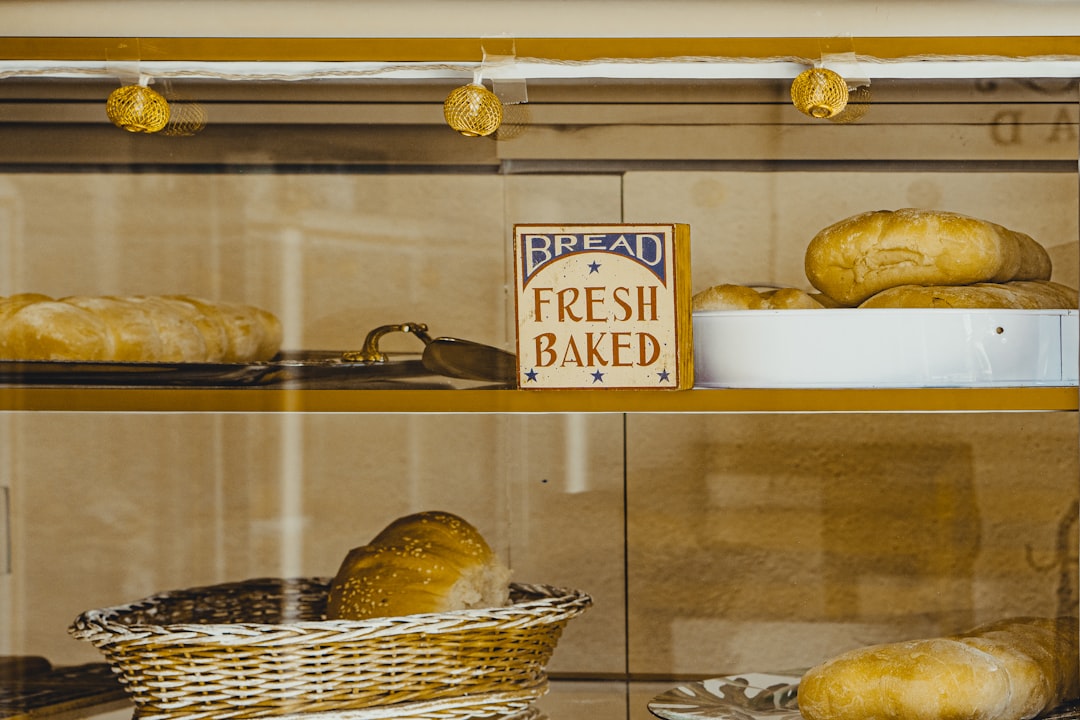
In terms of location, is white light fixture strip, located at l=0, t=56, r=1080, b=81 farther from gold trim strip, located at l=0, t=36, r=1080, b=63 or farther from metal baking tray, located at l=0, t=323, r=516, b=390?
metal baking tray, located at l=0, t=323, r=516, b=390

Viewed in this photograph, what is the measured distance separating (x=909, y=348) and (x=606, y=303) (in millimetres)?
255

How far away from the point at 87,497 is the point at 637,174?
72 centimetres

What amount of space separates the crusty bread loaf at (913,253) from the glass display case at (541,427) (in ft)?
0.75

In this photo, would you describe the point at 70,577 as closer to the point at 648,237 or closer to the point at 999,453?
the point at 648,237

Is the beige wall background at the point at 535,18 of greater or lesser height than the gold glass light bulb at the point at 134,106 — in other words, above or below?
above

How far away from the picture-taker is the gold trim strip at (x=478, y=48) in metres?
0.90

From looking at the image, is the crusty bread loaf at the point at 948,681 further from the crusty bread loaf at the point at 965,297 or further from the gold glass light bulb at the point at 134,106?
the gold glass light bulb at the point at 134,106

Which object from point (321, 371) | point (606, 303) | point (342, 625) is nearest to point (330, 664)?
point (342, 625)

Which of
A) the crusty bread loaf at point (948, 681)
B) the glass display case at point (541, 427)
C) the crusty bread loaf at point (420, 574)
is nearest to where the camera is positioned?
the crusty bread loaf at point (948, 681)

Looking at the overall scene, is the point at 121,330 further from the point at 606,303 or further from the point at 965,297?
the point at 965,297

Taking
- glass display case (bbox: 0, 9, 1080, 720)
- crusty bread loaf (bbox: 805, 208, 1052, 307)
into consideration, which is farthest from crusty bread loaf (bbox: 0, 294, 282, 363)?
crusty bread loaf (bbox: 805, 208, 1052, 307)

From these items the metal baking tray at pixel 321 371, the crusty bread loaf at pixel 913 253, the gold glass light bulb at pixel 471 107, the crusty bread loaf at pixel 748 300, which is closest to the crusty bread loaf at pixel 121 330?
the metal baking tray at pixel 321 371

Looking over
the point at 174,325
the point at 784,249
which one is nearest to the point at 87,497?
the point at 174,325

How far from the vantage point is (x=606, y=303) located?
2.84 ft
